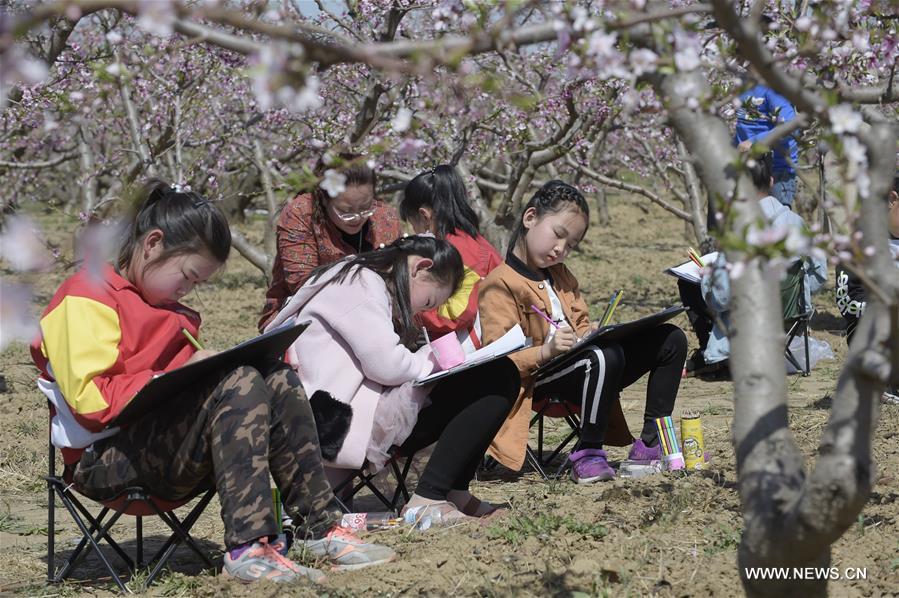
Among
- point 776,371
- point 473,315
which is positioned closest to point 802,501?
point 776,371

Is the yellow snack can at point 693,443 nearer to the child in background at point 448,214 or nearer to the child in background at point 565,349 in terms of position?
the child in background at point 565,349

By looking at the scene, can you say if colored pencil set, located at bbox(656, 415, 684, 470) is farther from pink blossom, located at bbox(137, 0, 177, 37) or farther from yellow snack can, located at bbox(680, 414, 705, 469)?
pink blossom, located at bbox(137, 0, 177, 37)

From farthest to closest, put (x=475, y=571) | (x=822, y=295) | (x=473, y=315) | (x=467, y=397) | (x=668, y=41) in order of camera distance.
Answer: (x=822, y=295), (x=473, y=315), (x=467, y=397), (x=475, y=571), (x=668, y=41)

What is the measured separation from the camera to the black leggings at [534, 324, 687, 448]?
14.9ft

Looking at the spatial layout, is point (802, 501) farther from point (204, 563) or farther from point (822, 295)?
point (822, 295)

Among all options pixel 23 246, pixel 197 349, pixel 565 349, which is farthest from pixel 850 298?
pixel 23 246

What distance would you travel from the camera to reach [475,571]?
10.9 feet

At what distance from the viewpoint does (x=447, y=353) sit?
4.26 meters

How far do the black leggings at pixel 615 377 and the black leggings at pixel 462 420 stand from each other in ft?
1.67

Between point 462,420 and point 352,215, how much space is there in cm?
127

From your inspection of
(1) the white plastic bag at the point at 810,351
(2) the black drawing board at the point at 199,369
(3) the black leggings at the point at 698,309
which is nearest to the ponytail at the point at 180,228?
(2) the black drawing board at the point at 199,369

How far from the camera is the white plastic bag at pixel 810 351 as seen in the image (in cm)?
726

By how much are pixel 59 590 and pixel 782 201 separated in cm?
555

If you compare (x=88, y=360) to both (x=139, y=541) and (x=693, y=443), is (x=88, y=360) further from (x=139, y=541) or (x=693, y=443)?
(x=693, y=443)
